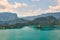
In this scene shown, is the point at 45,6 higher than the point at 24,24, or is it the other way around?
the point at 45,6

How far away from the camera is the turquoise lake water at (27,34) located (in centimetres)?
447

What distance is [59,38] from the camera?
452 centimetres

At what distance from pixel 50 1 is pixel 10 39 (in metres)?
1.17

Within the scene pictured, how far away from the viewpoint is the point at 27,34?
4484 millimetres

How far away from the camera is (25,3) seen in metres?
4.53

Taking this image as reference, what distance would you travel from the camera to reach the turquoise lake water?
447 centimetres

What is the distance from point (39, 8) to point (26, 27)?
491mm

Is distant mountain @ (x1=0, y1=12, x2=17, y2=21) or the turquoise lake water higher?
distant mountain @ (x1=0, y1=12, x2=17, y2=21)

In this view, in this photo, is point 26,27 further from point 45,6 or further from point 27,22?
point 45,6

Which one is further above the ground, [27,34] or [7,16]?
[7,16]

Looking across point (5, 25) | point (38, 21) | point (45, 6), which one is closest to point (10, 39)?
point (5, 25)

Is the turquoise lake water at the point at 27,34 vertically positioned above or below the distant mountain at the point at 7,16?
below

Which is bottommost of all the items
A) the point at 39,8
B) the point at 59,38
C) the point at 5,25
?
the point at 59,38

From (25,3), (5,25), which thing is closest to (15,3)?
(25,3)
